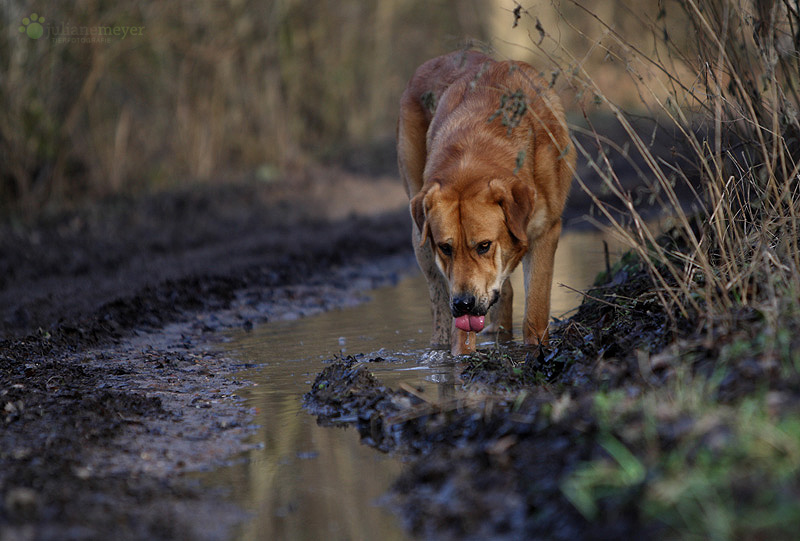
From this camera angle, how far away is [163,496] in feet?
11.9

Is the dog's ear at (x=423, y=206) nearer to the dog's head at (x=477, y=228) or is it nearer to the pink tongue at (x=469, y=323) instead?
the dog's head at (x=477, y=228)

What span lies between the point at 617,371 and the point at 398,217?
942 cm

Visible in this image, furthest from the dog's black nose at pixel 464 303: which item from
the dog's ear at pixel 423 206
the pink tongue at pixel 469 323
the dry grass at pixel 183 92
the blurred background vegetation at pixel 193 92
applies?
the dry grass at pixel 183 92

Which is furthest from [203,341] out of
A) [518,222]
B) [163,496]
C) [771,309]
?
[771,309]

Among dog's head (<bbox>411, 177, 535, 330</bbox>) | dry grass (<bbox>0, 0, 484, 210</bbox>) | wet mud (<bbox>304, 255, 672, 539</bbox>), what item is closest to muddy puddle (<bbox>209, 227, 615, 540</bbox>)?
wet mud (<bbox>304, 255, 672, 539</bbox>)

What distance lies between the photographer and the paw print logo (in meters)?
11.8

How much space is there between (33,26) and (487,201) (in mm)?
8608

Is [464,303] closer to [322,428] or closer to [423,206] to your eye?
[423,206]

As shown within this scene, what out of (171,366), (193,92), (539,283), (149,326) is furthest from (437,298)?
(193,92)

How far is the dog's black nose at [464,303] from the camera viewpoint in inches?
222

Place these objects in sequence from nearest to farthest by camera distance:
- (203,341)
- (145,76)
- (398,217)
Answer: (203,341) < (398,217) < (145,76)

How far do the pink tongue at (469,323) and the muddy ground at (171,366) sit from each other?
0.64 m

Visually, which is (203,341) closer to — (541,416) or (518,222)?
(518,222)

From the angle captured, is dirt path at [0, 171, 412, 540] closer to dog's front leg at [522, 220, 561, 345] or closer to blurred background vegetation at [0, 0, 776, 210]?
blurred background vegetation at [0, 0, 776, 210]
